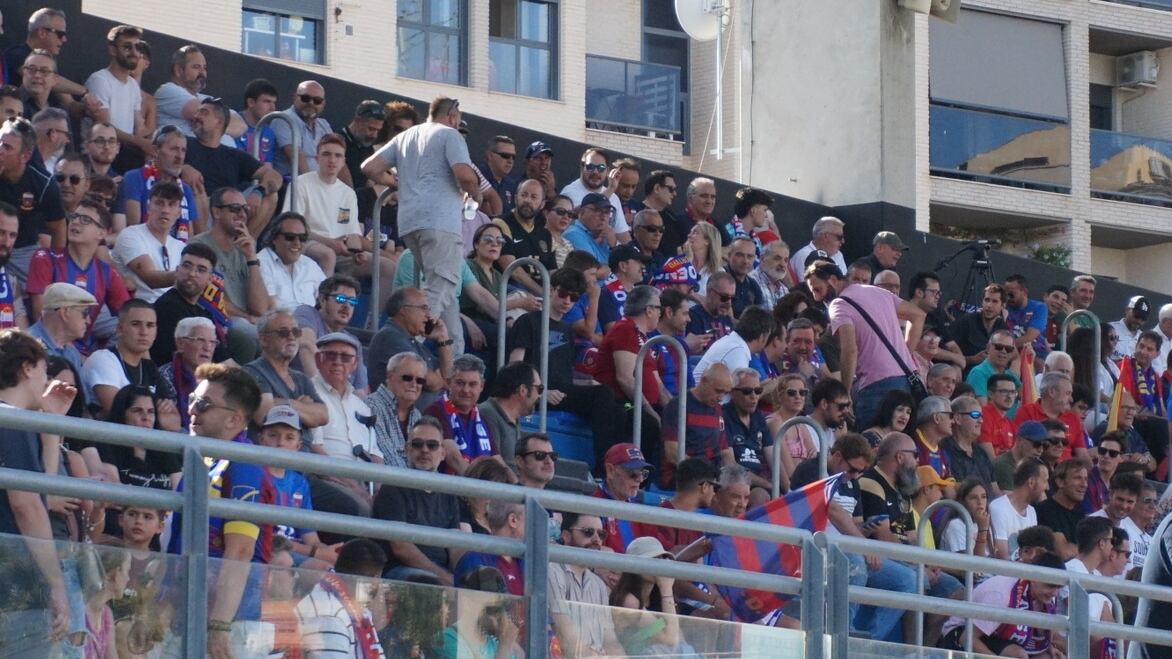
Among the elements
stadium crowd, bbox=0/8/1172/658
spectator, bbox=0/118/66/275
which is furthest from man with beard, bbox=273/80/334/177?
spectator, bbox=0/118/66/275

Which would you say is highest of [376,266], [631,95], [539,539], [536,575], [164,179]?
[631,95]

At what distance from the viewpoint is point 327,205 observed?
1346cm

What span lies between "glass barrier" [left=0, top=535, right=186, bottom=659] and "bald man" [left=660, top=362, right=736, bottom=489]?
22.1 ft

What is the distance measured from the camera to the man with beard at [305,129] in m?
14.0

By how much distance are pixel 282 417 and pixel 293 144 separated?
13.6 ft

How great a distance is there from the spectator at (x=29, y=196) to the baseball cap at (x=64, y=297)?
1119 mm

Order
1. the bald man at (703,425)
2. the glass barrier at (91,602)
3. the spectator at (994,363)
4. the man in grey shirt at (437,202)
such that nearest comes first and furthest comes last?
1. the glass barrier at (91,602)
2. the man in grey shirt at (437,202)
3. the bald man at (703,425)
4. the spectator at (994,363)

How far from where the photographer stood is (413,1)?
30.8 metres

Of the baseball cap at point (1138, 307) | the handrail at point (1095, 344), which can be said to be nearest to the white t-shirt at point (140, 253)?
the handrail at point (1095, 344)

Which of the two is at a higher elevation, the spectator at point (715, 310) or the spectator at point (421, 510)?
the spectator at point (715, 310)

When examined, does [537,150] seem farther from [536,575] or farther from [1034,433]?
[536,575]

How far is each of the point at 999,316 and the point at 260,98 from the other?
20.6 ft

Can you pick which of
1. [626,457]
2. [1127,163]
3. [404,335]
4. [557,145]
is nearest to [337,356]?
[404,335]

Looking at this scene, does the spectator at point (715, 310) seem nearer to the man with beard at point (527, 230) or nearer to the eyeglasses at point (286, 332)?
the man with beard at point (527, 230)
